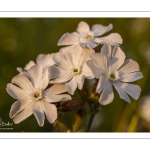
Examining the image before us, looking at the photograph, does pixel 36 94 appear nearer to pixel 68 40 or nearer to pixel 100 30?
pixel 68 40

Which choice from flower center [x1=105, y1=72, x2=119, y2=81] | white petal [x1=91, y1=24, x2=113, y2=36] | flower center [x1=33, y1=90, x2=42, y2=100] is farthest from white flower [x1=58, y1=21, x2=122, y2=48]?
flower center [x1=33, y1=90, x2=42, y2=100]

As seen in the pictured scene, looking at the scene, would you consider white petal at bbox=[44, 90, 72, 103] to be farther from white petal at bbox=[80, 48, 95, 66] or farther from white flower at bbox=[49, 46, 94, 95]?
white petal at bbox=[80, 48, 95, 66]

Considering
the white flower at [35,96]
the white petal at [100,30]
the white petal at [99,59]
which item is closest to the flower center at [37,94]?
the white flower at [35,96]

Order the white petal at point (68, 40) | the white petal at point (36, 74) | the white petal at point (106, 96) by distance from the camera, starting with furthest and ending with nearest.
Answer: the white petal at point (68, 40), the white petal at point (36, 74), the white petal at point (106, 96)

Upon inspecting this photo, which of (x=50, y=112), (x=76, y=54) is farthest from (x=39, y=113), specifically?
(x=76, y=54)

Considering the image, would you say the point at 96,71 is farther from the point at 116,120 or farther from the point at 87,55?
the point at 116,120

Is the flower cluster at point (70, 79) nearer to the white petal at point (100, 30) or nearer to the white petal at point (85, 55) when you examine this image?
A: the white petal at point (85, 55)

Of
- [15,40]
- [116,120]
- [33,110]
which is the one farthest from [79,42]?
[15,40]

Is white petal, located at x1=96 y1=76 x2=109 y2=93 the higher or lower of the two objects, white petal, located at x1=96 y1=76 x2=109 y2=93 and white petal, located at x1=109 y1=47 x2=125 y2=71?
the lower
